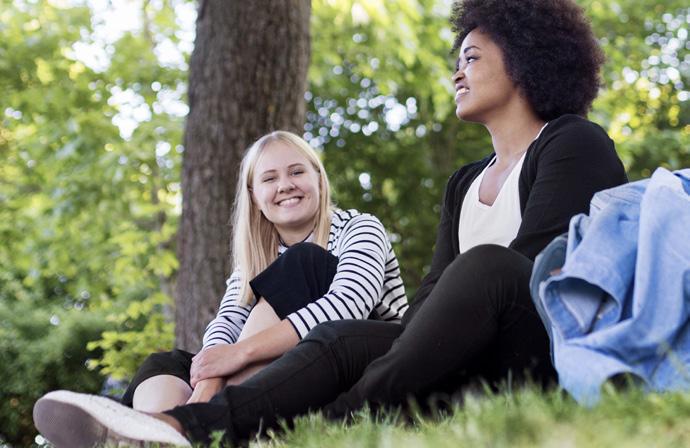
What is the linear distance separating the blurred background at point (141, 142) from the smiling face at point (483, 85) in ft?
13.0

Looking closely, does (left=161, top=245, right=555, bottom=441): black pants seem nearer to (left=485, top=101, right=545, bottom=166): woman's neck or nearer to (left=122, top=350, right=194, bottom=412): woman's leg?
(left=122, top=350, right=194, bottom=412): woman's leg

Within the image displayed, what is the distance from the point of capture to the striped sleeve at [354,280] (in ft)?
10.3

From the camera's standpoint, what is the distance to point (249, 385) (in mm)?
2701

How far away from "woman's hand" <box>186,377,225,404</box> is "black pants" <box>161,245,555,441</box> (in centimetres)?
33

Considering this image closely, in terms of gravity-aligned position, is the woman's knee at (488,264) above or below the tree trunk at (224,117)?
below

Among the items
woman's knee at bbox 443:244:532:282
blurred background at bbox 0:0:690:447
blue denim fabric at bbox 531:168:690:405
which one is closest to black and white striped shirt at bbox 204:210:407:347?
woman's knee at bbox 443:244:532:282

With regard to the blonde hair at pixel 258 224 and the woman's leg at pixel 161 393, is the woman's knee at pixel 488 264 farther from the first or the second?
the blonde hair at pixel 258 224

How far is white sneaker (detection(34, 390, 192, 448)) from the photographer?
7.88ft

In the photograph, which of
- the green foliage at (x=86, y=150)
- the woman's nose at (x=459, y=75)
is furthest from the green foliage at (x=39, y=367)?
the woman's nose at (x=459, y=75)

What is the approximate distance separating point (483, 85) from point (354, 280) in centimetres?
87

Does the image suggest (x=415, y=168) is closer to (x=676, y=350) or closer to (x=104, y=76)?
(x=104, y=76)

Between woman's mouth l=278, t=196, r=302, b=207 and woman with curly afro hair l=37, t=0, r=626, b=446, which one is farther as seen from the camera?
woman's mouth l=278, t=196, r=302, b=207

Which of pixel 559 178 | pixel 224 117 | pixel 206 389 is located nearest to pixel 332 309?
pixel 206 389

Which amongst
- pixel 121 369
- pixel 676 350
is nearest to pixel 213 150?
pixel 121 369
